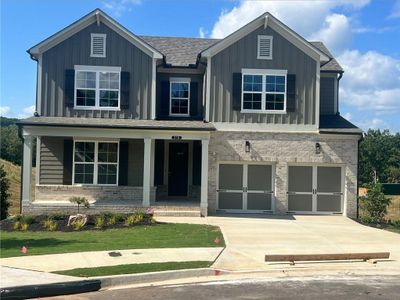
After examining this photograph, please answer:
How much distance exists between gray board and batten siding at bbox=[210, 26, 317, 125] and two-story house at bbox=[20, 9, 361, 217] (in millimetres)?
42

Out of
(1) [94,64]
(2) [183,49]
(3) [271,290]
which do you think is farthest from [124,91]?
(3) [271,290]

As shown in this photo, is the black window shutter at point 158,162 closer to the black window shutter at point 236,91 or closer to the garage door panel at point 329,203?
the black window shutter at point 236,91

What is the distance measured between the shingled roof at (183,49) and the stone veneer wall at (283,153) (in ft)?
11.8

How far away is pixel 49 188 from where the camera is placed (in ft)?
67.7

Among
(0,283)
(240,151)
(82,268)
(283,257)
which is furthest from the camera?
(240,151)

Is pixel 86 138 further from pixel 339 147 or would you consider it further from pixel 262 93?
pixel 339 147

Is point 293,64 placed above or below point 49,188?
above

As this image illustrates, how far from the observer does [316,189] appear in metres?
21.1

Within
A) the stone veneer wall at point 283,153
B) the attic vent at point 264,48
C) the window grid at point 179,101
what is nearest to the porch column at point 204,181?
the stone veneer wall at point 283,153

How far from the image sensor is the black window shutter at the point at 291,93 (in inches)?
819

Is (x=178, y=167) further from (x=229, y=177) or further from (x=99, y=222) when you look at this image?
(x=99, y=222)

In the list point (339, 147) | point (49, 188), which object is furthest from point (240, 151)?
point (49, 188)

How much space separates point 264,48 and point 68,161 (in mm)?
9500

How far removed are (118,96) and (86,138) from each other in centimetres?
221
